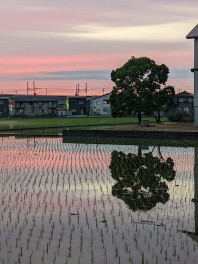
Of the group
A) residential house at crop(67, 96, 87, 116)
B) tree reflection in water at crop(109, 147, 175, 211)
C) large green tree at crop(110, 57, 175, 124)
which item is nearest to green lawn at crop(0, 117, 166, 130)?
large green tree at crop(110, 57, 175, 124)

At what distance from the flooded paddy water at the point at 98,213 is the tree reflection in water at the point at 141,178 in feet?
0.08

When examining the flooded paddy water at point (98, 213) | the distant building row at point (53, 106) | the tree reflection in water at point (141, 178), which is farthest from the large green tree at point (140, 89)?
the distant building row at point (53, 106)

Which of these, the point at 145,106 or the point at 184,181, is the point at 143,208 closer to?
the point at 184,181

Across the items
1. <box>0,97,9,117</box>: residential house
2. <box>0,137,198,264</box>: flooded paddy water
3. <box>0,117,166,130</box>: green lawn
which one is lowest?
<box>0,137,198,264</box>: flooded paddy water

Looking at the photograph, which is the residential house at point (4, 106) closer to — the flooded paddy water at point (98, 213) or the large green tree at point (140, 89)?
the large green tree at point (140, 89)

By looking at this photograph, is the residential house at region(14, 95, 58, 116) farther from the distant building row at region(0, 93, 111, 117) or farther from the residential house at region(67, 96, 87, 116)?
the residential house at region(67, 96, 87, 116)

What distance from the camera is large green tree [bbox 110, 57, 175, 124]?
4441 cm

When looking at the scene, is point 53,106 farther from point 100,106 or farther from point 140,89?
point 140,89

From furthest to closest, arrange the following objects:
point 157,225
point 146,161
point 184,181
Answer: point 146,161
point 184,181
point 157,225

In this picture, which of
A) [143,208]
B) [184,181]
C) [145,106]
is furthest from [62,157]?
[145,106]

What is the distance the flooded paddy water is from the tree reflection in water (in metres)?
0.02

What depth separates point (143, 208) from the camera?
10727mm

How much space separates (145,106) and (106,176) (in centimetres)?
2923

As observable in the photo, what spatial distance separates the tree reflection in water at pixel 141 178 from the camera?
463 inches
